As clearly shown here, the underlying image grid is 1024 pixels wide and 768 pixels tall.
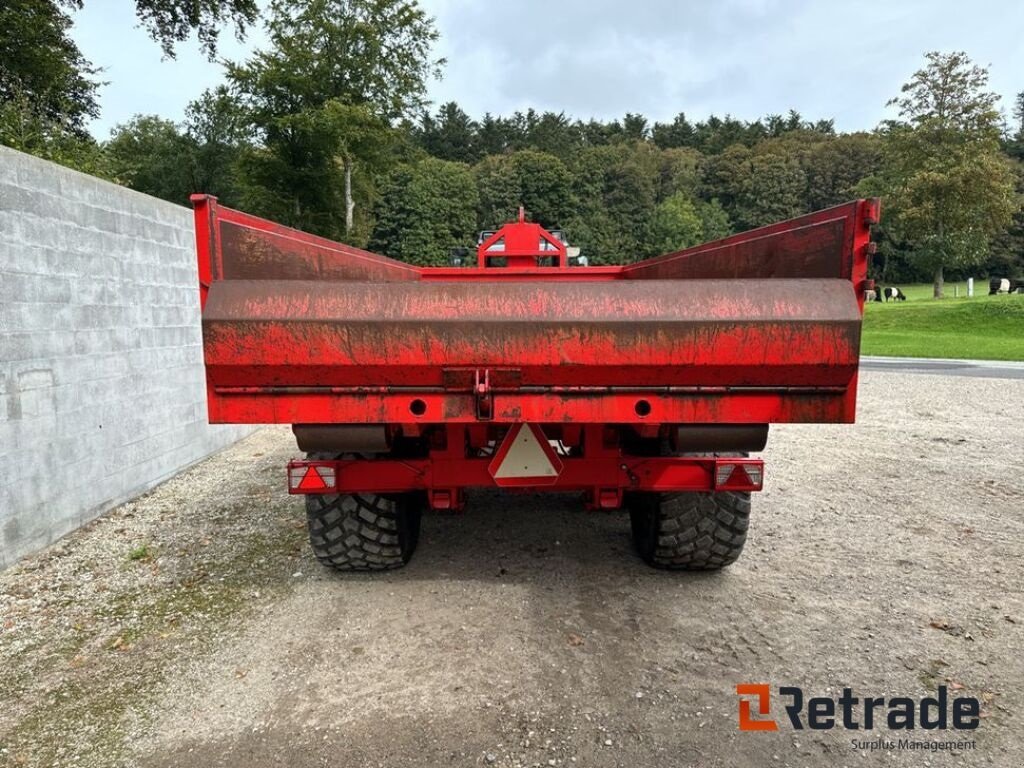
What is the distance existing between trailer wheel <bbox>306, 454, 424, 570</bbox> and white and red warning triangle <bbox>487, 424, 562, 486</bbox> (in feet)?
2.56

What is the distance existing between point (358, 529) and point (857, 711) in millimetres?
2417

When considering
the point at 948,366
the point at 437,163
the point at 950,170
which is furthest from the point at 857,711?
the point at 437,163

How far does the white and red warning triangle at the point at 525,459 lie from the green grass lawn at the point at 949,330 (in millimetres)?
16794

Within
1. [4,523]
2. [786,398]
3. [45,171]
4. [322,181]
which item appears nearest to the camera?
[786,398]

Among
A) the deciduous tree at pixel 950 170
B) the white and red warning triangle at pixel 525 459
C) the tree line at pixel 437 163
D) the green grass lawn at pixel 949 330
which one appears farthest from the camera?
the deciduous tree at pixel 950 170

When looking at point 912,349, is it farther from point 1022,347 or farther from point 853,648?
point 853,648

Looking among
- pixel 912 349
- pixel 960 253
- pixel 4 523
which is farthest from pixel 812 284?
pixel 960 253

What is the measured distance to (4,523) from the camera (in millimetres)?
3746

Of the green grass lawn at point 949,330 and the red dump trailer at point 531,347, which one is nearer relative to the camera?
the red dump trailer at point 531,347

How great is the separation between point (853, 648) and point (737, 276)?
183 centimetres

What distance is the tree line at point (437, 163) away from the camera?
2277 centimetres

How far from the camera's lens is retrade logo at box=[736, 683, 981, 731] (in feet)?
7.80

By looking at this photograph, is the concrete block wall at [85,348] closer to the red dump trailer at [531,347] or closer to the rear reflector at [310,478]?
the rear reflector at [310,478]

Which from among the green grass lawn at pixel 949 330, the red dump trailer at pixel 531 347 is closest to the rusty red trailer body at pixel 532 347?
the red dump trailer at pixel 531 347
